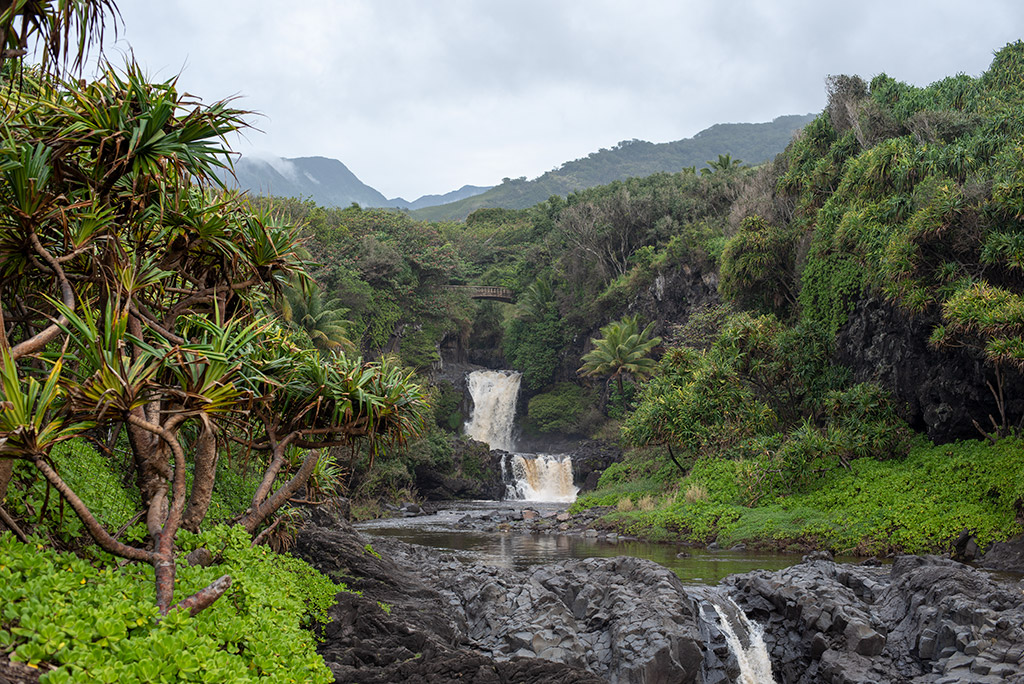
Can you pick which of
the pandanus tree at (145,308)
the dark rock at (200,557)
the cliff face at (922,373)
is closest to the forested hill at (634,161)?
the cliff face at (922,373)

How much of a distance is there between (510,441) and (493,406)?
2555mm

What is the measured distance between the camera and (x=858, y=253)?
22625mm

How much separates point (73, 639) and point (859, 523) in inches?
697

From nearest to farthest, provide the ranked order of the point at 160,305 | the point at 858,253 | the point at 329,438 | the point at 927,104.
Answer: the point at 160,305 < the point at 329,438 < the point at 858,253 < the point at 927,104

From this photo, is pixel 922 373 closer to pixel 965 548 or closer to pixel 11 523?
pixel 965 548

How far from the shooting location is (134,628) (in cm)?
517

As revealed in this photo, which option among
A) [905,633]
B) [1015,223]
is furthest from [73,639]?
[1015,223]

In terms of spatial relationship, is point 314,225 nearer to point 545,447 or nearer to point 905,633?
point 545,447

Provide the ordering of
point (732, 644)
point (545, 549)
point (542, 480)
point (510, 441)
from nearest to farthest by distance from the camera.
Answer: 1. point (732, 644)
2. point (545, 549)
3. point (542, 480)
4. point (510, 441)

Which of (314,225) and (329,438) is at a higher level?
(314,225)

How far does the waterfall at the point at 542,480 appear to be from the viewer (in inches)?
1398

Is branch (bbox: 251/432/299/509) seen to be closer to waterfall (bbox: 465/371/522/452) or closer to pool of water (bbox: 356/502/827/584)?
pool of water (bbox: 356/502/827/584)

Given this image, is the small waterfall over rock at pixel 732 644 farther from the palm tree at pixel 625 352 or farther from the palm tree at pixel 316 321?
the palm tree at pixel 625 352

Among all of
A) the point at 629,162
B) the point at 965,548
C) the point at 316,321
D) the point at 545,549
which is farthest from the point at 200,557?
the point at 629,162
